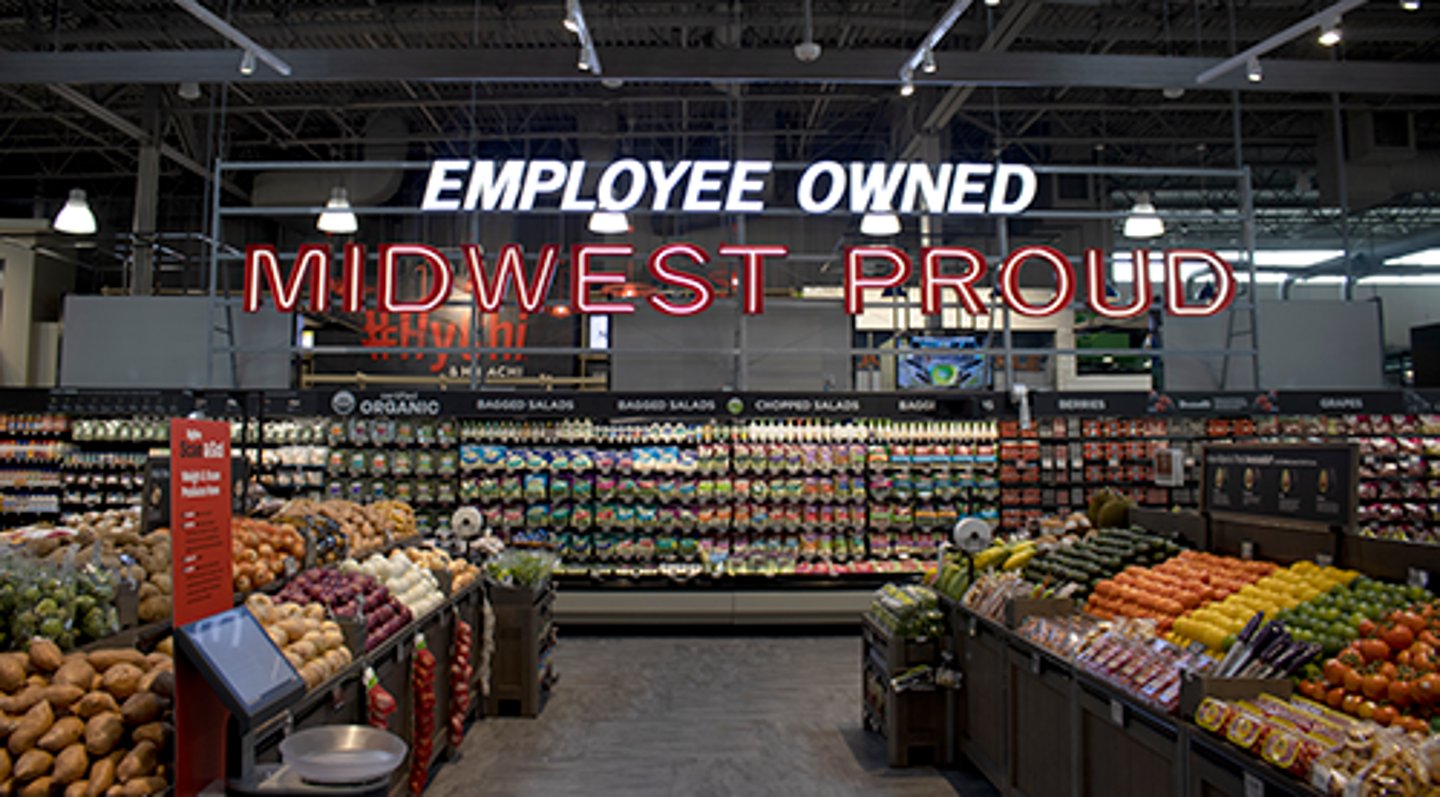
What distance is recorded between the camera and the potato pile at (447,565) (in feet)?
21.9

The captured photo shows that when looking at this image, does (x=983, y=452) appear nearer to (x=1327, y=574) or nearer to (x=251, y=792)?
(x=1327, y=574)

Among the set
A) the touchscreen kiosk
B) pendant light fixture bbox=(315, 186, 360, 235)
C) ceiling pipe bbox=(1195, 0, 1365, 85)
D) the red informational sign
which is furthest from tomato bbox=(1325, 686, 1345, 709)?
pendant light fixture bbox=(315, 186, 360, 235)

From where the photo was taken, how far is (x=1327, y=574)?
4320 millimetres

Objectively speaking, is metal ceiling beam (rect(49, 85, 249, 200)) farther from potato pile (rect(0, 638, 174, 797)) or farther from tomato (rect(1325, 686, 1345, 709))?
tomato (rect(1325, 686, 1345, 709))

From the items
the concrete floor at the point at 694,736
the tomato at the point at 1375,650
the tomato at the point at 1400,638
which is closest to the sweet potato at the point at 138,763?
the concrete floor at the point at 694,736

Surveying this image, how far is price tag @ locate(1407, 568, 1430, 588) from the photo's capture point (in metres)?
3.97

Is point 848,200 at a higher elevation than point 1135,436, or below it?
higher

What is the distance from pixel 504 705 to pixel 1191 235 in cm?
1976

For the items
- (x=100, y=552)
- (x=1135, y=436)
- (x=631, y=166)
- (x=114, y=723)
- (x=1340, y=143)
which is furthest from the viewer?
(x=1340, y=143)

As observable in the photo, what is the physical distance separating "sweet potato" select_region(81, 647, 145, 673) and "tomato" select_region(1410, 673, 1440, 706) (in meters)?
4.47

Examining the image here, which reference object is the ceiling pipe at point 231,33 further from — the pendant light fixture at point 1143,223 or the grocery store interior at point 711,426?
the pendant light fixture at point 1143,223

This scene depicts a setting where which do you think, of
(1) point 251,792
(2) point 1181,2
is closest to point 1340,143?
(2) point 1181,2

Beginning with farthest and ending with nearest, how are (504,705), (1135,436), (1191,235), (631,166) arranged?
(1191,235)
(1135,436)
(631,166)
(504,705)

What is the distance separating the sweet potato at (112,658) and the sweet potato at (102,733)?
297 mm
